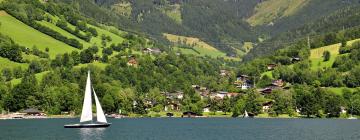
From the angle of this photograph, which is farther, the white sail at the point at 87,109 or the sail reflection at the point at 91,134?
the white sail at the point at 87,109

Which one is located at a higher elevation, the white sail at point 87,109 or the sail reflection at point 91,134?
the white sail at point 87,109

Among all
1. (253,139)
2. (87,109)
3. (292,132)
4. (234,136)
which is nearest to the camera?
(253,139)

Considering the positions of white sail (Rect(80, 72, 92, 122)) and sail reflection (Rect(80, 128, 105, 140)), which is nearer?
sail reflection (Rect(80, 128, 105, 140))

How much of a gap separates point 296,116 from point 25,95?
89057 millimetres

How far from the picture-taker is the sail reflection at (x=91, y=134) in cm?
10250

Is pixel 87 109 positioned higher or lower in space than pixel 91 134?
higher

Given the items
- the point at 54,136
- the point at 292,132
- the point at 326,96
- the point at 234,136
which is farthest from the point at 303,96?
the point at 54,136

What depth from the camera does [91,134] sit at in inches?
4392

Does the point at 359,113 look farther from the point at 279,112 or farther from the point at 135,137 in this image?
the point at 135,137

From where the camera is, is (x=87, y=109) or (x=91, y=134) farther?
(x=87, y=109)

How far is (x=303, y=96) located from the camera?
192m

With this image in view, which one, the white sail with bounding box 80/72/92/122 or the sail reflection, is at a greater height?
the white sail with bounding box 80/72/92/122

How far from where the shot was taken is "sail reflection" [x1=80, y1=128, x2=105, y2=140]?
10250cm

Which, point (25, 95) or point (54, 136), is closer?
point (54, 136)
